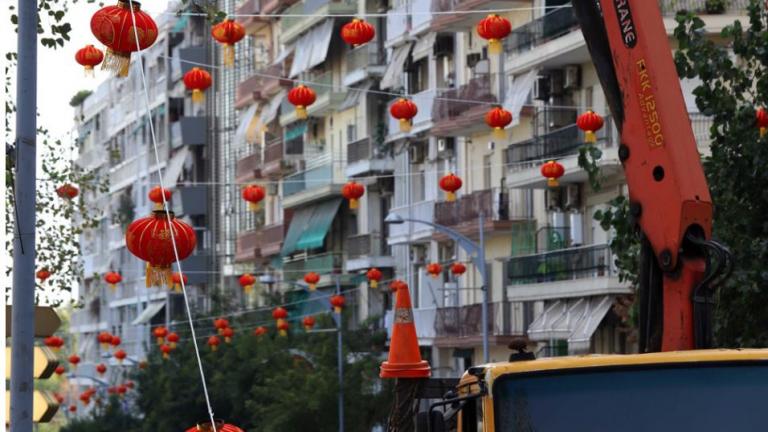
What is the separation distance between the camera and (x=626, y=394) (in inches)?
417

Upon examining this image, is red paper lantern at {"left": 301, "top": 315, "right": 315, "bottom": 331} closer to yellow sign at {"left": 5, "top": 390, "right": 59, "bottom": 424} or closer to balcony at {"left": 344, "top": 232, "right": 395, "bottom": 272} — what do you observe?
balcony at {"left": 344, "top": 232, "right": 395, "bottom": 272}

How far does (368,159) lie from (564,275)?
1626 centimetres

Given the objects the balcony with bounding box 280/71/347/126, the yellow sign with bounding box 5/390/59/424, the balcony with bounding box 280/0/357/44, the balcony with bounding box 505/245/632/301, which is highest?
the balcony with bounding box 280/0/357/44

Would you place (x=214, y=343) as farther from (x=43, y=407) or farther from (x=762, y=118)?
(x=43, y=407)

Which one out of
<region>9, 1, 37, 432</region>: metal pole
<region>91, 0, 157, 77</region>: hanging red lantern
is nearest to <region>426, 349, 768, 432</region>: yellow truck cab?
<region>9, 1, 37, 432</region>: metal pole

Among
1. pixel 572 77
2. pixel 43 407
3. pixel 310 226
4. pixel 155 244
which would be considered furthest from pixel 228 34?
pixel 310 226

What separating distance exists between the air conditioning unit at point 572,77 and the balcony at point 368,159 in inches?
596

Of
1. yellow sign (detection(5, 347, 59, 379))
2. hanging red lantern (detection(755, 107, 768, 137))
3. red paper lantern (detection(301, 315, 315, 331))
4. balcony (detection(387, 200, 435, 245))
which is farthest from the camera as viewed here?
balcony (detection(387, 200, 435, 245))

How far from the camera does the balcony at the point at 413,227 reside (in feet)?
186

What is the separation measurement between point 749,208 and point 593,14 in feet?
33.7

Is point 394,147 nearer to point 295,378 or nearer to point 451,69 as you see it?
point 451,69

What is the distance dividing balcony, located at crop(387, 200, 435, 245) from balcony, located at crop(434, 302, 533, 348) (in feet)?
9.13

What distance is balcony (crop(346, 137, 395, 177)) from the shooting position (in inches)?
2436

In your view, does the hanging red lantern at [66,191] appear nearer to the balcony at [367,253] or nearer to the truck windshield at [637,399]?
the truck windshield at [637,399]
